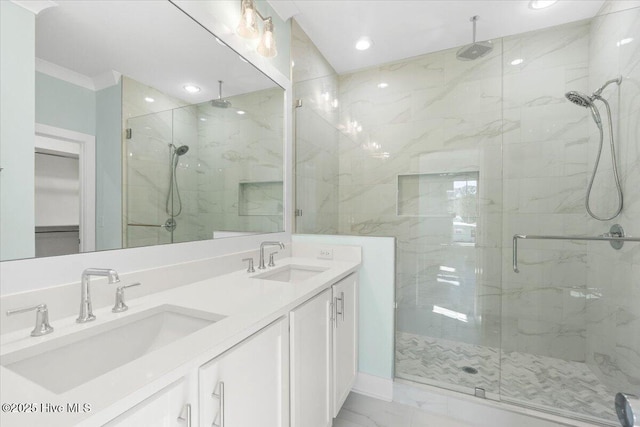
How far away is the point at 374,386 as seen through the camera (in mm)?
1774

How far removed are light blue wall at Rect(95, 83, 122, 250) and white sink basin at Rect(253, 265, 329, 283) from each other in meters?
0.79

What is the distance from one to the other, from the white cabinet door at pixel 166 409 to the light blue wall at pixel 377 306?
134 cm

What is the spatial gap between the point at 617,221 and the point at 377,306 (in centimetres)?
163

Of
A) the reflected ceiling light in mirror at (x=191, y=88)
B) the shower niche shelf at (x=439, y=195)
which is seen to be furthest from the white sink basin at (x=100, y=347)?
the shower niche shelf at (x=439, y=195)

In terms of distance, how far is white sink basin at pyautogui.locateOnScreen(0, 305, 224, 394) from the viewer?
0.63 meters

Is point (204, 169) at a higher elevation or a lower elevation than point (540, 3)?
lower

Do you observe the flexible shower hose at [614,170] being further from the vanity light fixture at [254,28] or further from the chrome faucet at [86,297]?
the chrome faucet at [86,297]

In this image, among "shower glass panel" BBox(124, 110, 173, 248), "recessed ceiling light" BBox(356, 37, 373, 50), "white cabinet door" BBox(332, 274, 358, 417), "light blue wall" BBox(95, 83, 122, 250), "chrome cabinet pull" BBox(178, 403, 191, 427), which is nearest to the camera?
"chrome cabinet pull" BBox(178, 403, 191, 427)

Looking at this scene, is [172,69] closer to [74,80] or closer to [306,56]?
[74,80]

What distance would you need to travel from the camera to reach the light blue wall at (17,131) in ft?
2.36

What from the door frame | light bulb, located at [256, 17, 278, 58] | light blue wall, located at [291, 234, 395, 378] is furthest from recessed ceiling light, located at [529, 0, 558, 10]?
the door frame

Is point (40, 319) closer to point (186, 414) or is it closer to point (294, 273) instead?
point (186, 414)

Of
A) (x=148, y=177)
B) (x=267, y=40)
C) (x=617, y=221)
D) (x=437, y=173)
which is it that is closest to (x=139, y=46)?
(x=148, y=177)

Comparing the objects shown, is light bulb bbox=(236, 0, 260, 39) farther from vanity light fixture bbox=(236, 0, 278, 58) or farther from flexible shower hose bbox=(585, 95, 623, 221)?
flexible shower hose bbox=(585, 95, 623, 221)
